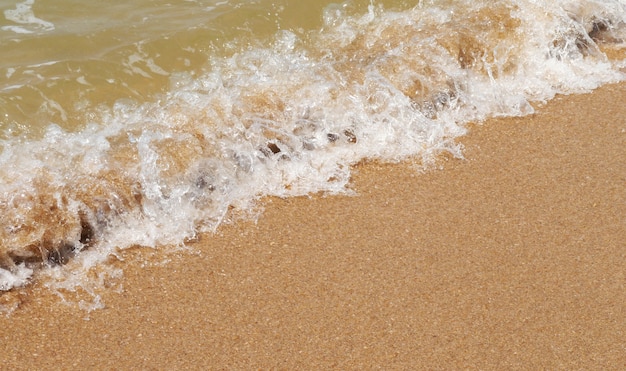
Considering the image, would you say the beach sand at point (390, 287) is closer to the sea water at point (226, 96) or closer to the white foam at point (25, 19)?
the sea water at point (226, 96)

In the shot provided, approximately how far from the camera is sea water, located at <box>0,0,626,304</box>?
3445 millimetres

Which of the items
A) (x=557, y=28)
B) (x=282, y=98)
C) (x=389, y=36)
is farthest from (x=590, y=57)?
(x=282, y=98)

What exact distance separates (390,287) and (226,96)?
5.04 ft

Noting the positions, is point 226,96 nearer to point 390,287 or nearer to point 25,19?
point 390,287

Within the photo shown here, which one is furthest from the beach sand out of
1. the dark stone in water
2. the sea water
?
the dark stone in water

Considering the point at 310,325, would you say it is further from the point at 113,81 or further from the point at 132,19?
the point at 132,19

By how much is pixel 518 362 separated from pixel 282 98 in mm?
1933

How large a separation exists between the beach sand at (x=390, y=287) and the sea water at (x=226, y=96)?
8.0 inches

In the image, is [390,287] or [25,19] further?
[25,19]

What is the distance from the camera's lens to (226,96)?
13.6ft

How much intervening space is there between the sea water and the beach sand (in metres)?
0.20

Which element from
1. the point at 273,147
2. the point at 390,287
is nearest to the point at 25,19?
the point at 273,147

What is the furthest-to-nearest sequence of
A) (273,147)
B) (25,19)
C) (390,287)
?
(25,19) < (273,147) < (390,287)

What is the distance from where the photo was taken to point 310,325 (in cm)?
300
